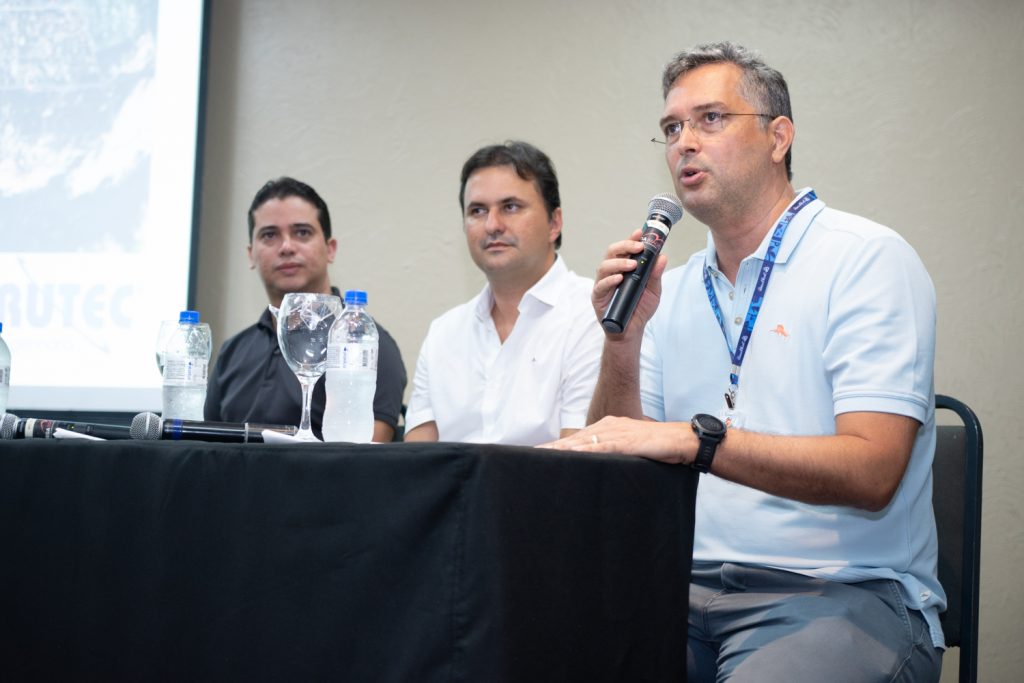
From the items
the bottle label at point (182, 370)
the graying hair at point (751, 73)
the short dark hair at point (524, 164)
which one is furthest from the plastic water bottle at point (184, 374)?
the graying hair at point (751, 73)

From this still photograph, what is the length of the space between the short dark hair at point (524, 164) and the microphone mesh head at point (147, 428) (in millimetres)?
1282

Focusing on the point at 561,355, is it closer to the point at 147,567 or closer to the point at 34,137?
the point at 147,567

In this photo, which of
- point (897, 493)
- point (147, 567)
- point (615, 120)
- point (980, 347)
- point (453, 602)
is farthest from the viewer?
point (615, 120)

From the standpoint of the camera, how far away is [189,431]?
1.18 metres

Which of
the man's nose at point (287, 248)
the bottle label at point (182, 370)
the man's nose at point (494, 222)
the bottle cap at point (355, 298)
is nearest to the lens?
the bottle cap at point (355, 298)

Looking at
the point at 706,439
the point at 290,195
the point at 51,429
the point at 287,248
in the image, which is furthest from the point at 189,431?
the point at 290,195

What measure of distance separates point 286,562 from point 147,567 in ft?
0.60

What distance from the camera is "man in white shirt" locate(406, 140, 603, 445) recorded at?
2.13m

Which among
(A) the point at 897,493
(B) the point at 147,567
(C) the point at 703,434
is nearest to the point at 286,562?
(B) the point at 147,567

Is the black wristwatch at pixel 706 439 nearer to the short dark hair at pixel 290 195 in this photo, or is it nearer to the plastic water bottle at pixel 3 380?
the plastic water bottle at pixel 3 380

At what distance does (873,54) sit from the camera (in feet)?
9.61

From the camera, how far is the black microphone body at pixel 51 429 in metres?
1.23

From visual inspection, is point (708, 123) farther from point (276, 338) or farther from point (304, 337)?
point (276, 338)

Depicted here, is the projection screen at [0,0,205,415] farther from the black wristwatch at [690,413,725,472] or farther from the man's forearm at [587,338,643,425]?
the black wristwatch at [690,413,725,472]
